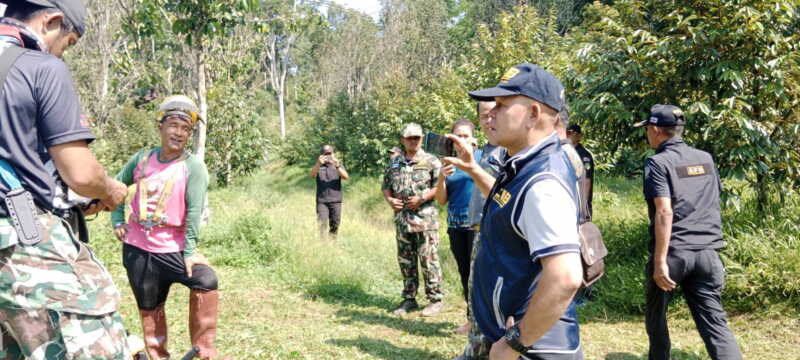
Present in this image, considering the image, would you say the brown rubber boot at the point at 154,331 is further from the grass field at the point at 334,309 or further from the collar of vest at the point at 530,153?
the collar of vest at the point at 530,153

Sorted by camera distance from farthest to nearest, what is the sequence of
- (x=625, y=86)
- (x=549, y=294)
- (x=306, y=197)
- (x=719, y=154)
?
(x=306, y=197)
(x=625, y=86)
(x=719, y=154)
(x=549, y=294)

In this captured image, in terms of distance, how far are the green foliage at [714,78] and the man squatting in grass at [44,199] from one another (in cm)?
499

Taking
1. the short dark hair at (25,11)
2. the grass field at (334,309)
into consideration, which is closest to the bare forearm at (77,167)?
the short dark hair at (25,11)

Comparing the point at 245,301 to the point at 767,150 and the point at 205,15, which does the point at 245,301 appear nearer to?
the point at 205,15

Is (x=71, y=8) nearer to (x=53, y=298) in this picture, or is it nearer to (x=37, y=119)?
(x=37, y=119)

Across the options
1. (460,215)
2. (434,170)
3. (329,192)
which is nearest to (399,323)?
(460,215)

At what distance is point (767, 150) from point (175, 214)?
5226 millimetres

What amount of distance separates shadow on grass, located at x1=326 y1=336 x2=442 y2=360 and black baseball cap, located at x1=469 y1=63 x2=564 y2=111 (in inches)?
124

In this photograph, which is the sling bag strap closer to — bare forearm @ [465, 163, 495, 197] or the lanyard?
bare forearm @ [465, 163, 495, 197]

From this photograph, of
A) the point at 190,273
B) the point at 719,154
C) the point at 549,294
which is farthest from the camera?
the point at 719,154

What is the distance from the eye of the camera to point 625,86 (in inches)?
238

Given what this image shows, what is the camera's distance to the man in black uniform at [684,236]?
376 centimetres

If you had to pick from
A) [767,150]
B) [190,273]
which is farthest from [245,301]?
[767,150]

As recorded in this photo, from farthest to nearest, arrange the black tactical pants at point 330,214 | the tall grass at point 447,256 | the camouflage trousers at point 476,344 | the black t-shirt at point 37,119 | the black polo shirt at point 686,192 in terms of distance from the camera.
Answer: the black tactical pants at point 330,214 → the tall grass at point 447,256 → the black polo shirt at point 686,192 → the camouflage trousers at point 476,344 → the black t-shirt at point 37,119
